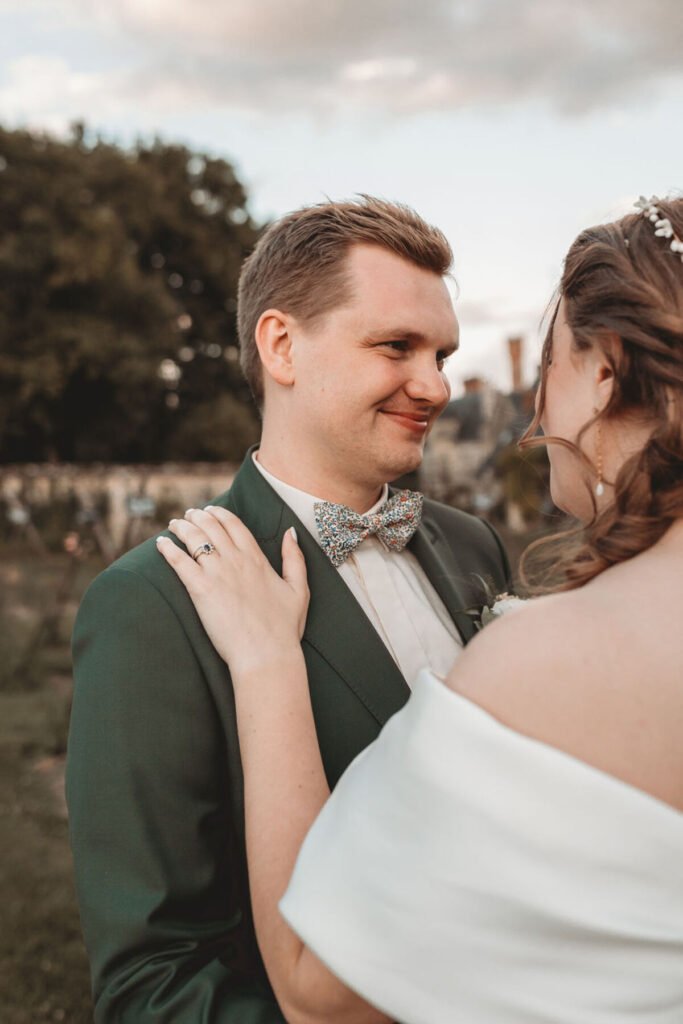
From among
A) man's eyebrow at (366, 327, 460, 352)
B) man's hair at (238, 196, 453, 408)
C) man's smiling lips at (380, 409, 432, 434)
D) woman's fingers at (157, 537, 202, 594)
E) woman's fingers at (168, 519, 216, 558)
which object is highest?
man's hair at (238, 196, 453, 408)

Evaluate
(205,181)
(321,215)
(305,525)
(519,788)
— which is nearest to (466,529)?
(305,525)

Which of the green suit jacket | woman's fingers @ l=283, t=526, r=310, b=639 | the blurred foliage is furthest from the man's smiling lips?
the blurred foliage

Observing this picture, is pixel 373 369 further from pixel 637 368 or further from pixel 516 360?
pixel 516 360

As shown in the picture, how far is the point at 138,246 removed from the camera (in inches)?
1192

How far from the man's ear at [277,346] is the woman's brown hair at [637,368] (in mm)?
1106

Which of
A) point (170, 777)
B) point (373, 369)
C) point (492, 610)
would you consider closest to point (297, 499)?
point (373, 369)

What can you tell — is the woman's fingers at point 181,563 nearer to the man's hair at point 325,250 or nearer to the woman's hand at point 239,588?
the woman's hand at point 239,588

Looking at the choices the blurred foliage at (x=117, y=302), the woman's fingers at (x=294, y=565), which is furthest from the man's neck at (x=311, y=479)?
the blurred foliage at (x=117, y=302)

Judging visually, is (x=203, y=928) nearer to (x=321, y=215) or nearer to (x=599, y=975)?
(x=599, y=975)

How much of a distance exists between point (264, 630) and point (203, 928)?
2.23 feet

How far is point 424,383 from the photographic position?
2.75 m

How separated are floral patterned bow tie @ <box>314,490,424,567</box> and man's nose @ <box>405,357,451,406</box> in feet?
1.12

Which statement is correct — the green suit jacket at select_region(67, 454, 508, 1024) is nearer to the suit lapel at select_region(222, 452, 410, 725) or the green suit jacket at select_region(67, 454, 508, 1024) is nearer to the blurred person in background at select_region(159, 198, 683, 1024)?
the suit lapel at select_region(222, 452, 410, 725)

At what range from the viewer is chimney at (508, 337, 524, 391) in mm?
44188
